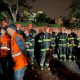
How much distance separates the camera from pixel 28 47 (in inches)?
720

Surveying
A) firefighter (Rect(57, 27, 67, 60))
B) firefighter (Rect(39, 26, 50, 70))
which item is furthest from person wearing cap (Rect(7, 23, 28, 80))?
firefighter (Rect(57, 27, 67, 60))

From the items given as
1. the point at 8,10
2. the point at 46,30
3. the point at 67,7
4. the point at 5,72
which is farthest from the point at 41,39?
the point at 8,10

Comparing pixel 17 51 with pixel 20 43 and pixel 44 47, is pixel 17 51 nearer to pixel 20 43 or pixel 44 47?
pixel 20 43

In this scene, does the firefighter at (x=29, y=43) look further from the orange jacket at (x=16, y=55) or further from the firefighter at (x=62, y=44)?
the orange jacket at (x=16, y=55)

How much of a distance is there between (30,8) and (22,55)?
29.6m

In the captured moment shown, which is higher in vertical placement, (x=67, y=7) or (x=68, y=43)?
(x=67, y=7)

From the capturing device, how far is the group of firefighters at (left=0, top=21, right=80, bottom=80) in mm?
9758

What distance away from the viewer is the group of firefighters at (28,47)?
9758 millimetres

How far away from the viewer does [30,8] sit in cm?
3912

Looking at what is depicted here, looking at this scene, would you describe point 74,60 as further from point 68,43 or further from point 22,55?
point 22,55

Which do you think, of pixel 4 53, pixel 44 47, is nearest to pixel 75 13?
pixel 44 47

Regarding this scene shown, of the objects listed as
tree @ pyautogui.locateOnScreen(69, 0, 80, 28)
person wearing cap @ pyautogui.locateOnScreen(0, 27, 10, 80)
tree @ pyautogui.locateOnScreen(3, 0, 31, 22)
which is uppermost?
tree @ pyautogui.locateOnScreen(3, 0, 31, 22)

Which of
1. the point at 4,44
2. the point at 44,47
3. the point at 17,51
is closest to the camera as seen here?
the point at 17,51

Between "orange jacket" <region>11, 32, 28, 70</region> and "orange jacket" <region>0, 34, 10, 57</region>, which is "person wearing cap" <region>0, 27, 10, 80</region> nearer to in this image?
"orange jacket" <region>0, 34, 10, 57</region>
